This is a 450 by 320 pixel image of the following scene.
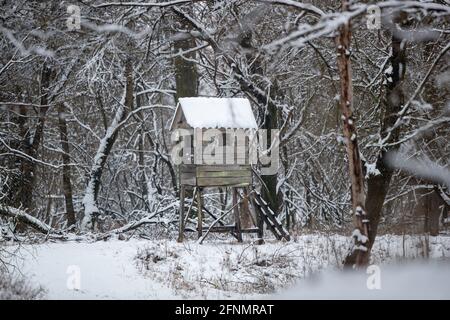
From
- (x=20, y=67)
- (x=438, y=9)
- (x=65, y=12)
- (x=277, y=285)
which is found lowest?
(x=277, y=285)

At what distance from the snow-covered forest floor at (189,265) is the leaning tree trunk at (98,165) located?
4444mm

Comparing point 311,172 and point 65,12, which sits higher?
point 65,12

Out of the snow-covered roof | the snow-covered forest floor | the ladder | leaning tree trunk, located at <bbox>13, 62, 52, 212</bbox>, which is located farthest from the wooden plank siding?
leaning tree trunk, located at <bbox>13, 62, 52, 212</bbox>

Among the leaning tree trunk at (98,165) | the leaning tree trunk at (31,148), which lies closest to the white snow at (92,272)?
the leaning tree trunk at (31,148)

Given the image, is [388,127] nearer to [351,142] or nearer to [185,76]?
[351,142]

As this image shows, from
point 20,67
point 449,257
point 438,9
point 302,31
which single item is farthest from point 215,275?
point 20,67

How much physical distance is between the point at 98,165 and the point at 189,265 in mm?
7598

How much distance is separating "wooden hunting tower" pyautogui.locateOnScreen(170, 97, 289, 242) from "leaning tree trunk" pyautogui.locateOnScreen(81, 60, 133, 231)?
4.44m

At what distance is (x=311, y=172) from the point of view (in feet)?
62.2

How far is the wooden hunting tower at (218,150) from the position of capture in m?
12.3

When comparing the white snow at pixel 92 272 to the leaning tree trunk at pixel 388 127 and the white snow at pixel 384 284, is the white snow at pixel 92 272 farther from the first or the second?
the leaning tree trunk at pixel 388 127

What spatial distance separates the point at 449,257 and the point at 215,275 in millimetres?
3941

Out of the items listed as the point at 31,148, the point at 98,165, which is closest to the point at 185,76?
the point at 98,165

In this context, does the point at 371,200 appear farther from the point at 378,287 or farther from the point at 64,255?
the point at 64,255
